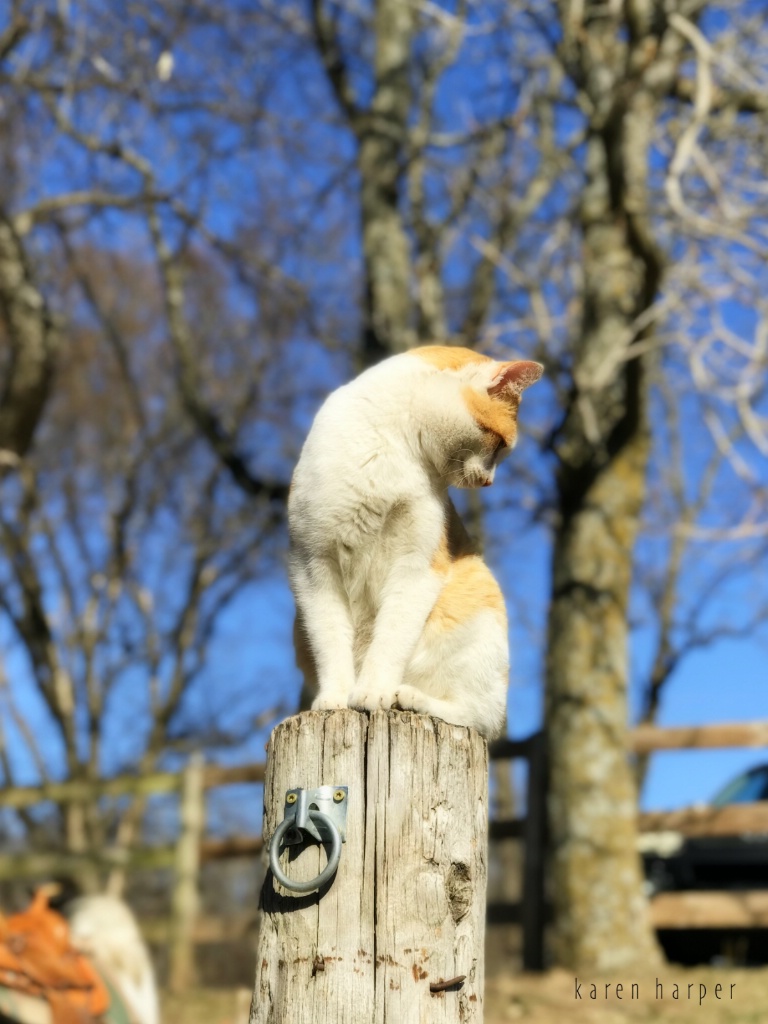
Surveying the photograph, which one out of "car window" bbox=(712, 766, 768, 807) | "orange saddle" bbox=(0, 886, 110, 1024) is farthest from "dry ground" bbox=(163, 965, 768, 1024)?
"car window" bbox=(712, 766, 768, 807)

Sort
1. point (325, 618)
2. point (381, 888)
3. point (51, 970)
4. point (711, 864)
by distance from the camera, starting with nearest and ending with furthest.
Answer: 1. point (381, 888)
2. point (325, 618)
3. point (51, 970)
4. point (711, 864)

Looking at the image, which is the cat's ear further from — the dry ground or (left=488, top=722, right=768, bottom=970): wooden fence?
(left=488, top=722, right=768, bottom=970): wooden fence

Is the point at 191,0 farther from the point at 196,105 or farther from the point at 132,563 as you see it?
the point at 132,563

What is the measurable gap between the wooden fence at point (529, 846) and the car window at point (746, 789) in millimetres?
1364

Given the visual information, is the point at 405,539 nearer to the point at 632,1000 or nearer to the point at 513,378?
the point at 513,378

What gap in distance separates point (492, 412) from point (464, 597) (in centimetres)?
47

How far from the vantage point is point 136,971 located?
449 centimetres

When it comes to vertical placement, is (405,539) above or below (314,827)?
above

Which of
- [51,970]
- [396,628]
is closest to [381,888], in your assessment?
[396,628]

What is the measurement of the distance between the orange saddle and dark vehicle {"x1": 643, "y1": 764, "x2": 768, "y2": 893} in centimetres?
467

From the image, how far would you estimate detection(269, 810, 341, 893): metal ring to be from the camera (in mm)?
2094

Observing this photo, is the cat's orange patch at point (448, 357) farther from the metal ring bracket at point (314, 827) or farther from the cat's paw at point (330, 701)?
the metal ring bracket at point (314, 827)

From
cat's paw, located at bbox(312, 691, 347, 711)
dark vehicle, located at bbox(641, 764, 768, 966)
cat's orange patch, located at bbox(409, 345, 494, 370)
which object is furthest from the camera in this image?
dark vehicle, located at bbox(641, 764, 768, 966)

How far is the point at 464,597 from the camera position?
2.60 metres
